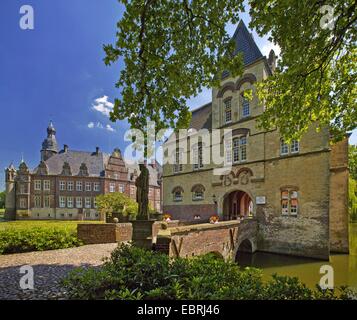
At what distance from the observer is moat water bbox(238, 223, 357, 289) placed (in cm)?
1193

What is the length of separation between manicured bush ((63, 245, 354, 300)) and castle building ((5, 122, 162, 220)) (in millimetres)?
39775

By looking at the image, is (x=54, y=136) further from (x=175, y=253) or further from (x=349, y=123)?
(x=349, y=123)

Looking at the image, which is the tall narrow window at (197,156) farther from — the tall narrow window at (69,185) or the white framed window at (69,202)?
the white framed window at (69,202)

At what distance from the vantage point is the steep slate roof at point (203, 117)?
2466cm

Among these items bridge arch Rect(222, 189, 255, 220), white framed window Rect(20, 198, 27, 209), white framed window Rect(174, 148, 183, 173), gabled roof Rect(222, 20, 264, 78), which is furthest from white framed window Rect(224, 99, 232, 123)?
white framed window Rect(20, 198, 27, 209)

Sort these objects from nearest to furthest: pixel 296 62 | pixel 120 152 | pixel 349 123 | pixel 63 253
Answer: pixel 296 62 → pixel 349 123 → pixel 63 253 → pixel 120 152

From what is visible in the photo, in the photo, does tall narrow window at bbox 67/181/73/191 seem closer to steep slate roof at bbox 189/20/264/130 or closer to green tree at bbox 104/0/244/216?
steep slate roof at bbox 189/20/264/130

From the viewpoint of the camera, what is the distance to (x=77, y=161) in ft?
148

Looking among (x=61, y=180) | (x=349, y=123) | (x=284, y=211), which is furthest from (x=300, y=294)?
(x=61, y=180)

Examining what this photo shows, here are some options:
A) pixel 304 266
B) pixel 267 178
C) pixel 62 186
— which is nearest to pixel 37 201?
pixel 62 186

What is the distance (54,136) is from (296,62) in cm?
5136

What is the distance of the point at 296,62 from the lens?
653cm

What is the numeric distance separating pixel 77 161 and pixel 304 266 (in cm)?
4171

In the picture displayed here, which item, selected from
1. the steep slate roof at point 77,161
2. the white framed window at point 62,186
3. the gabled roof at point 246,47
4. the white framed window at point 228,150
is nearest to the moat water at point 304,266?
the white framed window at point 228,150
